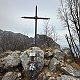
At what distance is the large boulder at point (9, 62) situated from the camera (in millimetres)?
15470

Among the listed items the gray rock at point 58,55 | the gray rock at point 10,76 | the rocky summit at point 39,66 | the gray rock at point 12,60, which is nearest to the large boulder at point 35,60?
the rocky summit at point 39,66

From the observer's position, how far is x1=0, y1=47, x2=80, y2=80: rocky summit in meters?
14.4

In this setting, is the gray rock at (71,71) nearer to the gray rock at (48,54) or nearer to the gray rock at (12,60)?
the gray rock at (48,54)

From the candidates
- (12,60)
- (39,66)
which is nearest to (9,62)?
(12,60)

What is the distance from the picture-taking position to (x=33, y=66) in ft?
47.9

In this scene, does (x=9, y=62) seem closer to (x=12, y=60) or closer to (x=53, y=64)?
(x=12, y=60)

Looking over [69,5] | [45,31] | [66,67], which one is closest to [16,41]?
[45,31]

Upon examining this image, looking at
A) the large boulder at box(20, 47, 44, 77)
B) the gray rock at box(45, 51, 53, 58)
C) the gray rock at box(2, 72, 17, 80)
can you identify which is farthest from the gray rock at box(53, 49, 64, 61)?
the gray rock at box(2, 72, 17, 80)

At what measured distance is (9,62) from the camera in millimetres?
15664

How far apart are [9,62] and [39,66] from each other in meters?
2.20

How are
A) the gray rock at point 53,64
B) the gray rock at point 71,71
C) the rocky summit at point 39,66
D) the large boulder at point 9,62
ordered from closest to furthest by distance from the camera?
the gray rock at point 71,71 → the rocky summit at point 39,66 → the gray rock at point 53,64 → the large boulder at point 9,62

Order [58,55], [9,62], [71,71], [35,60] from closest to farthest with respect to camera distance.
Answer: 1. [71,71]
2. [35,60]
3. [9,62]
4. [58,55]

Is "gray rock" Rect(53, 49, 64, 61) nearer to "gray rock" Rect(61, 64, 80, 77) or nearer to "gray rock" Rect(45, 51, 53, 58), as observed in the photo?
"gray rock" Rect(45, 51, 53, 58)

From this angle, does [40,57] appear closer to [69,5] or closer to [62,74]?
[62,74]
